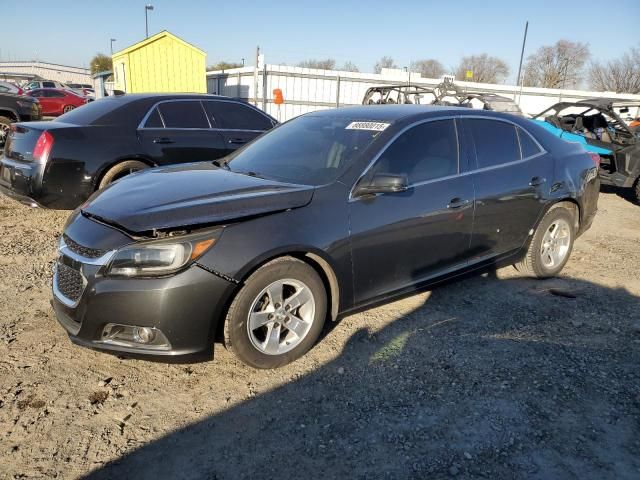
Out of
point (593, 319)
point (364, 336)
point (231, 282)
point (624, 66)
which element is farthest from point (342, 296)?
point (624, 66)

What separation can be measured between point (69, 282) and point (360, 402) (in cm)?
185

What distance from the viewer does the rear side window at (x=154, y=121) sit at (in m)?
6.18

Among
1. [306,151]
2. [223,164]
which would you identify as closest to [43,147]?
[223,164]

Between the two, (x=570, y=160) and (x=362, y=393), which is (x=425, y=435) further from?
(x=570, y=160)

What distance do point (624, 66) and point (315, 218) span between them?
4378 centimetres

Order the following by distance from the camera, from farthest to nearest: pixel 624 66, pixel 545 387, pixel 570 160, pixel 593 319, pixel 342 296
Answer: pixel 624 66
pixel 570 160
pixel 593 319
pixel 342 296
pixel 545 387

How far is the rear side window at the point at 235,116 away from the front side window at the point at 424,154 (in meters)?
3.79

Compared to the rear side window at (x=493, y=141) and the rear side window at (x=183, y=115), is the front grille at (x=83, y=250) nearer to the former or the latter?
the rear side window at (x=493, y=141)

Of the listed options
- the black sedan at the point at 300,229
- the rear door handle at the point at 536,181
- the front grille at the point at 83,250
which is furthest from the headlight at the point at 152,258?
the rear door handle at the point at 536,181

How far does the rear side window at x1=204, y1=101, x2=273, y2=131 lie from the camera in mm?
6777

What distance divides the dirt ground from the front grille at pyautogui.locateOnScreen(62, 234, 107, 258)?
30.0 inches

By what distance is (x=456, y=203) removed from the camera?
12.3ft

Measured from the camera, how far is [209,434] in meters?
2.51

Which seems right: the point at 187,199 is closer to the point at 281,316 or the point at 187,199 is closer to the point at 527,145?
the point at 281,316
